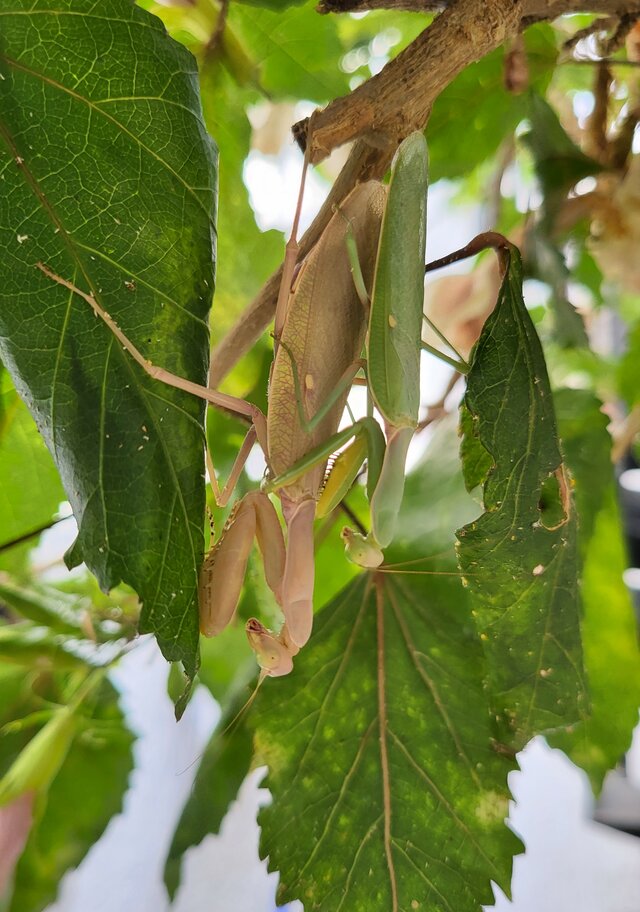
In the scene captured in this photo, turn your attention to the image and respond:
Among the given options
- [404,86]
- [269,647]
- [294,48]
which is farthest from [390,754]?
[294,48]

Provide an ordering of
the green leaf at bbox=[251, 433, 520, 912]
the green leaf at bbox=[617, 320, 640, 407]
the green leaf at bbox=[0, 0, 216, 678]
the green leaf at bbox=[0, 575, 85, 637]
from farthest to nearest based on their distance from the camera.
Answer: the green leaf at bbox=[617, 320, 640, 407] < the green leaf at bbox=[0, 575, 85, 637] < the green leaf at bbox=[251, 433, 520, 912] < the green leaf at bbox=[0, 0, 216, 678]

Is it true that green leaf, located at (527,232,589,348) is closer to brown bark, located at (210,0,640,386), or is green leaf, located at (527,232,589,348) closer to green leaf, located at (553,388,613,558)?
green leaf, located at (553,388,613,558)

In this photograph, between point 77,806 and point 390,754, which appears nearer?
point 390,754

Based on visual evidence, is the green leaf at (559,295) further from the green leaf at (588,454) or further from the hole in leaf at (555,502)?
the hole in leaf at (555,502)

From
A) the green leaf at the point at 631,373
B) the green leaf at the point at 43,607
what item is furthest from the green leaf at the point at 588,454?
the green leaf at the point at 43,607

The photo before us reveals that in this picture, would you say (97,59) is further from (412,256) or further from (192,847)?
(192,847)

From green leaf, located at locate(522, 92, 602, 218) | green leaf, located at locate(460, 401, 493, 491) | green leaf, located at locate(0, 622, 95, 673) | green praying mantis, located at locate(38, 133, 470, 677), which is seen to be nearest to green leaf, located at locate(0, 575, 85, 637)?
green leaf, located at locate(0, 622, 95, 673)

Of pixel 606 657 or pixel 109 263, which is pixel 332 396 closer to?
pixel 109 263
